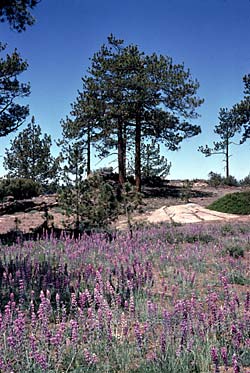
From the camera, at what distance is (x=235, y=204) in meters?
18.2

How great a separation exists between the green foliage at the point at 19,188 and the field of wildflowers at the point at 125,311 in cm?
2167

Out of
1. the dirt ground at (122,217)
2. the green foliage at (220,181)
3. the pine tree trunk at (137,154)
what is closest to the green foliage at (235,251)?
the dirt ground at (122,217)

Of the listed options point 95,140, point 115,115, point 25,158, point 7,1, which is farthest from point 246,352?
point 25,158

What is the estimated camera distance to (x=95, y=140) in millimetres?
28578

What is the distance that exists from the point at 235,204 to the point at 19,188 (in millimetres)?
16663

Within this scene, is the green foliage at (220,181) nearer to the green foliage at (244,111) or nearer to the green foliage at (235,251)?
the green foliage at (244,111)

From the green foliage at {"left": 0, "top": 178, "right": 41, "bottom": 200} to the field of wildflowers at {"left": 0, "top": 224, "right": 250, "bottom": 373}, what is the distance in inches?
853

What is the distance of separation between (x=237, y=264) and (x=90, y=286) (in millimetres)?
2687

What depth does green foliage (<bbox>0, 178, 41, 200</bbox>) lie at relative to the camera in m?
29.2

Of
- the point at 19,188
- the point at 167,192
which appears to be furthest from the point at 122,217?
the point at 19,188

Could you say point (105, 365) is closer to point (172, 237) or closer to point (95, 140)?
point (172, 237)

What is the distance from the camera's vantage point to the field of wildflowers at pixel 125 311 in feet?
9.77

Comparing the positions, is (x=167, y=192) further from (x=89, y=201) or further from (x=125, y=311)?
(x=125, y=311)

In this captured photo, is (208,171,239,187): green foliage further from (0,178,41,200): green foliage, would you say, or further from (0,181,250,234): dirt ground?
(0,178,41,200): green foliage
